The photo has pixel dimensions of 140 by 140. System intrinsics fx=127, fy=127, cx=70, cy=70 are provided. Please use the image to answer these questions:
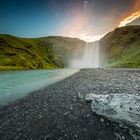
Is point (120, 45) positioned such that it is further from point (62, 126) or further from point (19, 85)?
point (62, 126)

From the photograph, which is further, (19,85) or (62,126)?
(19,85)

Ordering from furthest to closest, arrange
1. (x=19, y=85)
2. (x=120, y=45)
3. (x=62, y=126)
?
(x=120, y=45), (x=19, y=85), (x=62, y=126)

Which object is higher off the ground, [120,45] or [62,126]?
[120,45]

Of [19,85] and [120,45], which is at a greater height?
[120,45]

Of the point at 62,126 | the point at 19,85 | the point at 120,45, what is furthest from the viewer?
the point at 120,45

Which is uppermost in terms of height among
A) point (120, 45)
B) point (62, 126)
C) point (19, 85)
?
point (120, 45)

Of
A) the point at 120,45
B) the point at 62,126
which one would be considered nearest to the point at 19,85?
the point at 62,126

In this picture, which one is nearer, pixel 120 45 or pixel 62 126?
pixel 62 126

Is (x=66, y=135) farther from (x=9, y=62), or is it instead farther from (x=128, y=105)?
(x=9, y=62)

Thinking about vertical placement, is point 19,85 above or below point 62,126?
below

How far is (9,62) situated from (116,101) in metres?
128

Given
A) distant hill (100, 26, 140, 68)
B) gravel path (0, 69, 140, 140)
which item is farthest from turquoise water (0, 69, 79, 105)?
distant hill (100, 26, 140, 68)

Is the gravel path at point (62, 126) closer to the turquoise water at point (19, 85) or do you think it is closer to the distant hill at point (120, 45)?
the turquoise water at point (19, 85)

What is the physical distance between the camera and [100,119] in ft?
27.9
